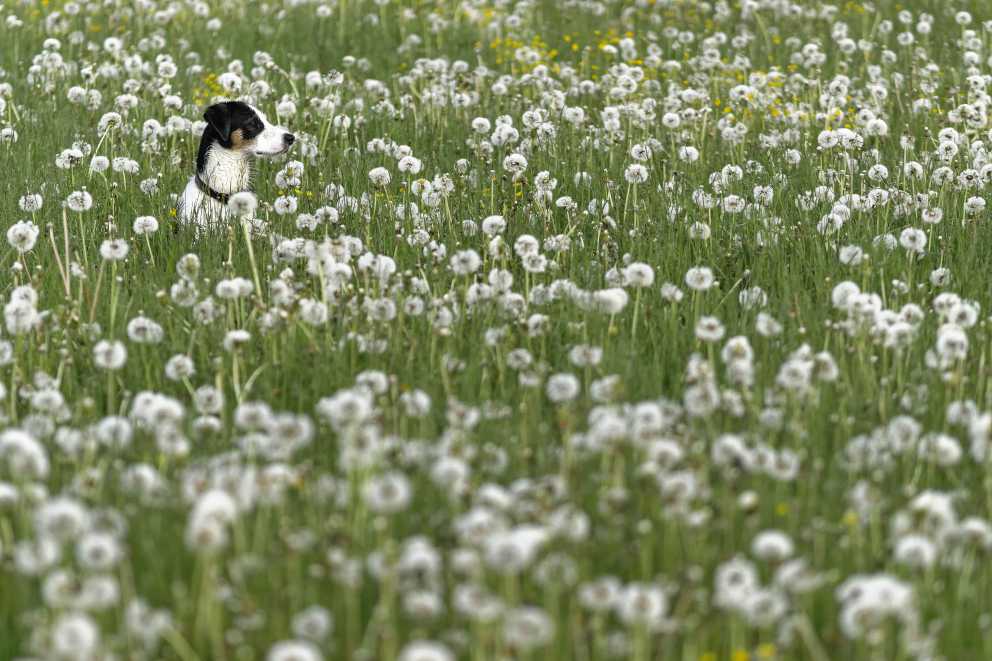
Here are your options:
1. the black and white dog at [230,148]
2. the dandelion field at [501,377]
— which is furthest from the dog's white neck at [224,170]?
the dandelion field at [501,377]

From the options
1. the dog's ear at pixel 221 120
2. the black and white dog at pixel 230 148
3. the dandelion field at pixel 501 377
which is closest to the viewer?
the dandelion field at pixel 501 377

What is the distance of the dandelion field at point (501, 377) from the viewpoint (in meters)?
3.20

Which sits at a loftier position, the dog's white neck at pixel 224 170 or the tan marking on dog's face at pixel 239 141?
the tan marking on dog's face at pixel 239 141

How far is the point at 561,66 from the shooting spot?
A: 442 inches

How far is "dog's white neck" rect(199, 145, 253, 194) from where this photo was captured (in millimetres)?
7473

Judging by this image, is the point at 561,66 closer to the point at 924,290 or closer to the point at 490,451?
the point at 924,290

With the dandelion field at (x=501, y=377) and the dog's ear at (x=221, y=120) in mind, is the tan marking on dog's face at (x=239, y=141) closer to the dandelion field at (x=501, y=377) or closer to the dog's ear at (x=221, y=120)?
the dog's ear at (x=221, y=120)

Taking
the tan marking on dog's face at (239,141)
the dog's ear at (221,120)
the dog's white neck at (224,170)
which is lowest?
the dog's white neck at (224,170)

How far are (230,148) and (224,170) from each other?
0.12 m

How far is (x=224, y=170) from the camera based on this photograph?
7.52m

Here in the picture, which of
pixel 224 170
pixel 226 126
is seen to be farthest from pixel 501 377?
pixel 226 126

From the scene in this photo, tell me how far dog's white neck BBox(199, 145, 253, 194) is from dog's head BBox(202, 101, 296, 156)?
0.03 meters

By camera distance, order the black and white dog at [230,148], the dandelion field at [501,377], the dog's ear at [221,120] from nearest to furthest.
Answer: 1. the dandelion field at [501,377]
2. the black and white dog at [230,148]
3. the dog's ear at [221,120]

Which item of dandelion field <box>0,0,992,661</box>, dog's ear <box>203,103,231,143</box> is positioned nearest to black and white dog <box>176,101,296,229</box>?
dog's ear <box>203,103,231,143</box>
